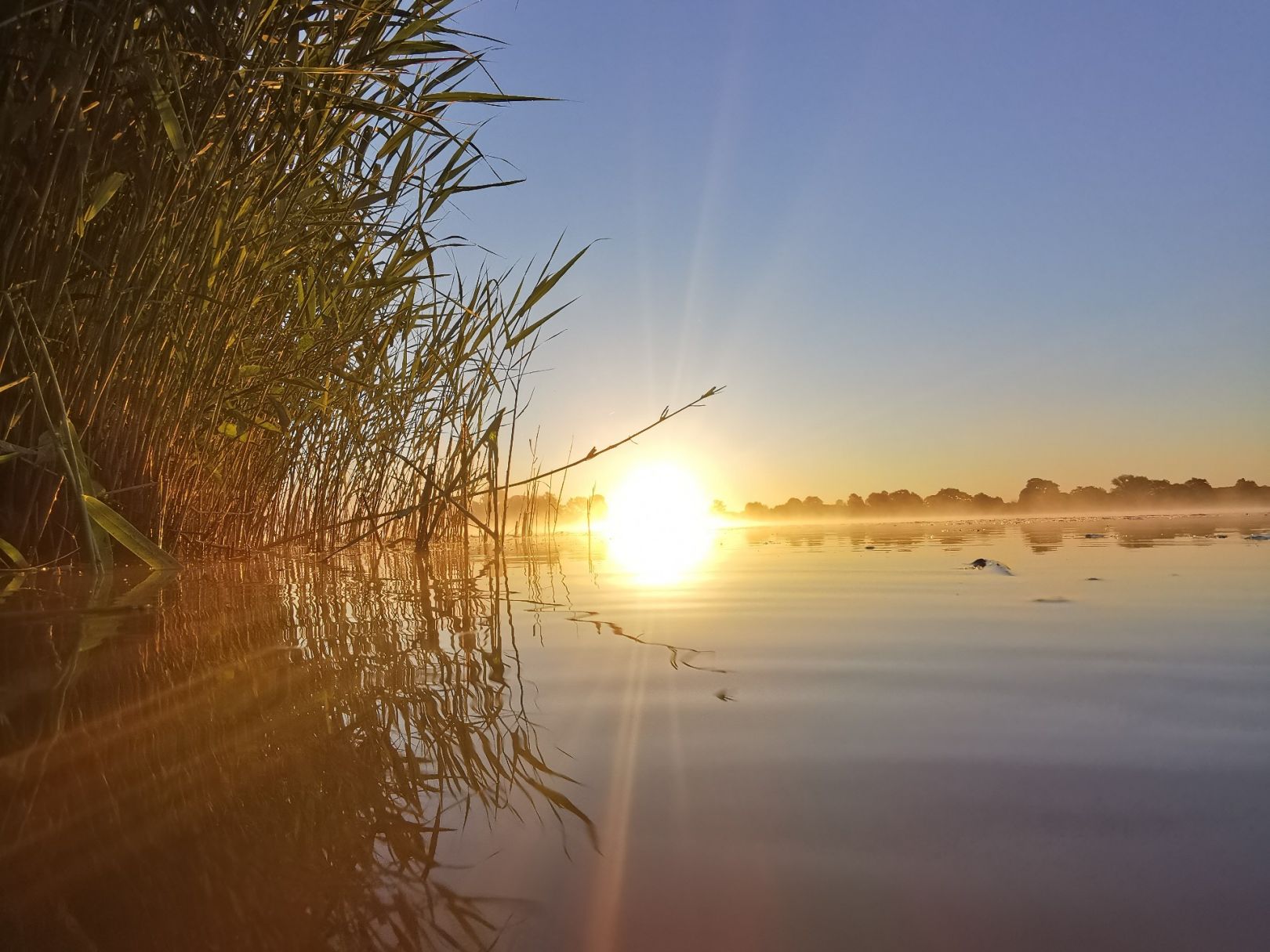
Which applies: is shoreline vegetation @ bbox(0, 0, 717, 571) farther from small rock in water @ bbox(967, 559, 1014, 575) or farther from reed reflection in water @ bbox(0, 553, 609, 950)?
small rock in water @ bbox(967, 559, 1014, 575)

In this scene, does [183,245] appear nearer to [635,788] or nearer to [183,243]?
[183,243]

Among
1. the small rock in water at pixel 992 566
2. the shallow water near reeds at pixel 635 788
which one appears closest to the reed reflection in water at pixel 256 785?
the shallow water near reeds at pixel 635 788

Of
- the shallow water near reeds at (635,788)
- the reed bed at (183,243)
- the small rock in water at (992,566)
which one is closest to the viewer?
the shallow water near reeds at (635,788)

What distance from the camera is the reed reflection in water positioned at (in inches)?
13.3

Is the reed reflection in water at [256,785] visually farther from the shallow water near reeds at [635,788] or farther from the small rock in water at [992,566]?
the small rock in water at [992,566]

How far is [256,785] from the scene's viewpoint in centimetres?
49

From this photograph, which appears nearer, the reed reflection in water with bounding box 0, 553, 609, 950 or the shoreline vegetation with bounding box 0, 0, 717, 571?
the reed reflection in water with bounding box 0, 553, 609, 950

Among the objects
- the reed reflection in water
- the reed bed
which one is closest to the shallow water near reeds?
the reed reflection in water

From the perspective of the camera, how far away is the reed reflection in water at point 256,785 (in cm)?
34

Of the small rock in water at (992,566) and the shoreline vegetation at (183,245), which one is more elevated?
the shoreline vegetation at (183,245)

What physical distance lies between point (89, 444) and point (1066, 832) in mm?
Result: 1843

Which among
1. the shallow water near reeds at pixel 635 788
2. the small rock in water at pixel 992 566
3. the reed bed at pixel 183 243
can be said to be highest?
the reed bed at pixel 183 243

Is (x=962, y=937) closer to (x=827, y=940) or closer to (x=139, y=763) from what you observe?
(x=827, y=940)

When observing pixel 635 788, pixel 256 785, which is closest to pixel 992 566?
pixel 635 788
